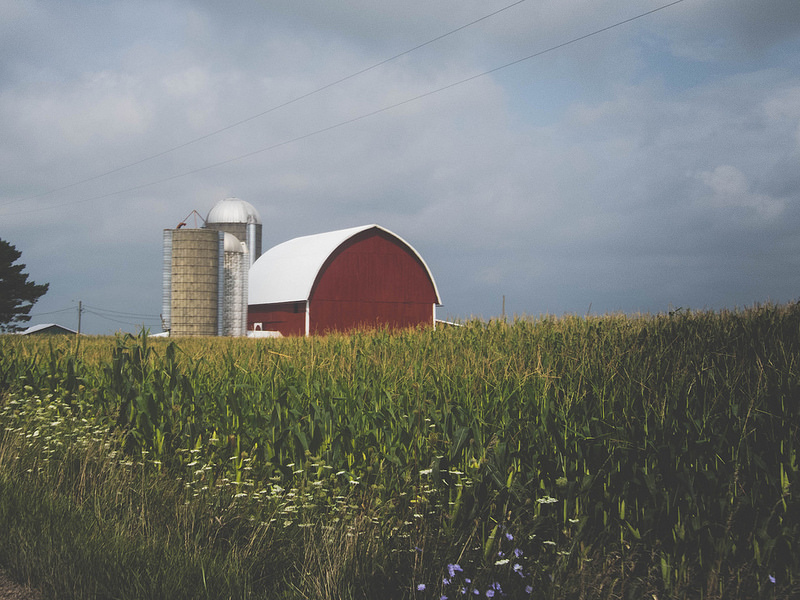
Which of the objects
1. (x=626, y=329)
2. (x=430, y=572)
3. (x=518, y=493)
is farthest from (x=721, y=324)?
(x=430, y=572)

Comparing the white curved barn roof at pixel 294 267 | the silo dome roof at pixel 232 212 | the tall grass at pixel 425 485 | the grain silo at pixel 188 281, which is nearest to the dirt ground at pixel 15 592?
the tall grass at pixel 425 485

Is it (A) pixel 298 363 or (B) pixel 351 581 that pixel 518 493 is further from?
(A) pixel 298 363

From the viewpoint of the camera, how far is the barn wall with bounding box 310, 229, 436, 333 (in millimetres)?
32625

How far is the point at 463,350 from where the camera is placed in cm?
1145

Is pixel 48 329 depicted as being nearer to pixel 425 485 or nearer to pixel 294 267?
pixel 294 267

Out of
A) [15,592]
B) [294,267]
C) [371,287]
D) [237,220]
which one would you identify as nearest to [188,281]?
[294,267]

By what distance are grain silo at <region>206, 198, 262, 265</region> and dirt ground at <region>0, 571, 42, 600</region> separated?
4092 centimetres

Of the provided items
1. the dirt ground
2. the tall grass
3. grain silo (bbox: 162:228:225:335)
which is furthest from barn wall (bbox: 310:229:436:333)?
the dirt ground

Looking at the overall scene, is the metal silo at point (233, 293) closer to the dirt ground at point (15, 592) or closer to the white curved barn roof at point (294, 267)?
the white curved barn roof at point (294, 267)

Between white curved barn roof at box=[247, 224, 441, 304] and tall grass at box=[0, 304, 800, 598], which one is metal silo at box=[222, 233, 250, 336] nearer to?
white curved barn roof at box=[247, 224, 441, 304]

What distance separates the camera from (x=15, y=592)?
438cm

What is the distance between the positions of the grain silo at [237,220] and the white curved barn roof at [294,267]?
6.36 m

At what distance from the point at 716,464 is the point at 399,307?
96.9 feet

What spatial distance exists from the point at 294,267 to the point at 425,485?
98.0 feet
